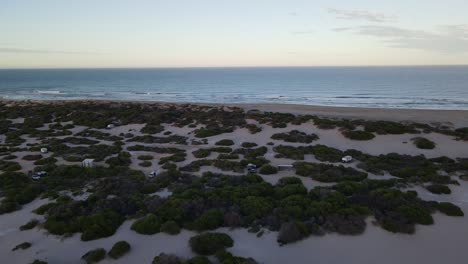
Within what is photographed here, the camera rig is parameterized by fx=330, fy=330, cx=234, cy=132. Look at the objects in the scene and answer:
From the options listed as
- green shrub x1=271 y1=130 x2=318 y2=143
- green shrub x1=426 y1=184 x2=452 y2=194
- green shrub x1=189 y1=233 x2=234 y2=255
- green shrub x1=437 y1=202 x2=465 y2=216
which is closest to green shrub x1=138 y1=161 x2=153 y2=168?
green shrub x1=189 y1=233 x2=234 y2=255

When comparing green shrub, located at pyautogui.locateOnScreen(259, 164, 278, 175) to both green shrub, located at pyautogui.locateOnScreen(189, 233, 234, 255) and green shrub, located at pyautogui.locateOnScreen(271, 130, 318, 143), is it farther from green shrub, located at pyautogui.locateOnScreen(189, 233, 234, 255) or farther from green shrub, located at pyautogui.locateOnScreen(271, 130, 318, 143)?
green shrub, located at pyautogui.locateOnScreen(271, 130, 318, 143)

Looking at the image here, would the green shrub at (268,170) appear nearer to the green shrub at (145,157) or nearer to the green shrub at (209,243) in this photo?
the green shrub at (209,243)

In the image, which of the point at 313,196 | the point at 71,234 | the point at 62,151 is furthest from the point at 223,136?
the point at 71,234

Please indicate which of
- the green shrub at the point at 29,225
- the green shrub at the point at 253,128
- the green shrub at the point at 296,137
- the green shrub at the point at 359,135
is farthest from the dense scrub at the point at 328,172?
the green shrub at the point at 29,225

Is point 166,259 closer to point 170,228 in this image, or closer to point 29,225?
point 170,228

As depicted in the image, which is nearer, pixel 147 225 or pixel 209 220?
pixel 147 225

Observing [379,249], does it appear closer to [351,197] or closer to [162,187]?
[351,197]

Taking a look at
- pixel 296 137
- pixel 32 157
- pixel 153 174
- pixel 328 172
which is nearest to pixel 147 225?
pixel 153 174
